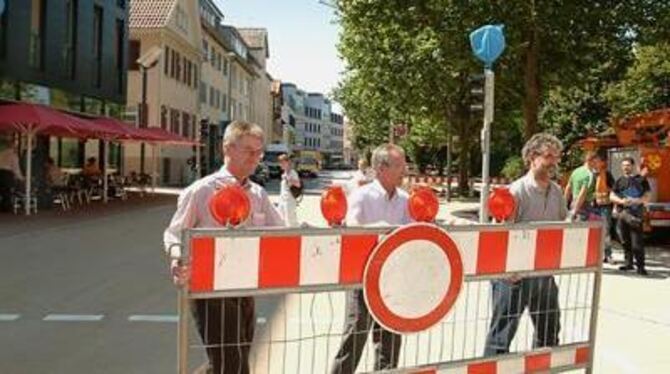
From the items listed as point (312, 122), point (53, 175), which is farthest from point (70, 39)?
point (312, 122)

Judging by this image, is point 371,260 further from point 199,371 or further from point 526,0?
point 526,0

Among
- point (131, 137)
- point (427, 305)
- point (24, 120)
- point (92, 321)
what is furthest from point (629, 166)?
point (131, 137)

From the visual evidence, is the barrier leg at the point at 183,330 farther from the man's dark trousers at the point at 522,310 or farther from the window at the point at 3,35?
the window at the point at 3,35

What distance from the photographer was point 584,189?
13.6 metres

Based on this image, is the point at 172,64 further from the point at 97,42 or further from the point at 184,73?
the point at 97,42

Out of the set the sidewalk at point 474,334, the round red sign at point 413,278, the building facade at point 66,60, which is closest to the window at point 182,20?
the building facade at point 66,60

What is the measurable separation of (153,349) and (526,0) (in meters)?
14.1

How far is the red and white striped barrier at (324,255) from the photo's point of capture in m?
4.10

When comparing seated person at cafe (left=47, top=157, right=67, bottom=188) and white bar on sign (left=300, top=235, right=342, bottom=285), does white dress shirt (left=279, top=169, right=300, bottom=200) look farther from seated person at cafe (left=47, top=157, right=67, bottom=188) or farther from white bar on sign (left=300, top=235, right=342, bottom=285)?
white bar on sign (left=300, top=235, right=342, bottom=285)

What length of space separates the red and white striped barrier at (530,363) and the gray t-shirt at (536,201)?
1035 millimetres

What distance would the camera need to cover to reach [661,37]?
1991 centimetres

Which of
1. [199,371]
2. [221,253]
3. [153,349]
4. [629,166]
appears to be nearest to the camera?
[221,253]

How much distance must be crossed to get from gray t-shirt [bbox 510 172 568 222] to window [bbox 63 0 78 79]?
24.4 metres

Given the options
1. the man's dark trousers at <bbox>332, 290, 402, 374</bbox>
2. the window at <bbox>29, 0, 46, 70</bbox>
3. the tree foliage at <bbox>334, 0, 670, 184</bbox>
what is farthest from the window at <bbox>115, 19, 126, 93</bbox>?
the man's dark trousers at <bbox>332, 290, 402, 374</bbox>
